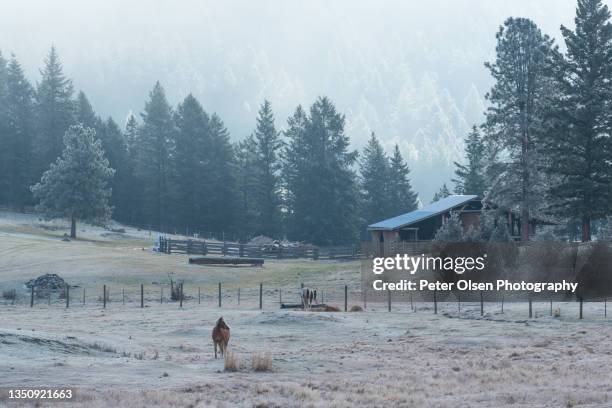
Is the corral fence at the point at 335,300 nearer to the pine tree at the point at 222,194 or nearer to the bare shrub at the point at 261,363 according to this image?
the bare shrub at the point at 261,363

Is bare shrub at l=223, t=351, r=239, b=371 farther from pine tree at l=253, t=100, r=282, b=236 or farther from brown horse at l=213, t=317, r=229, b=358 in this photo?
pine tree at l=253, t=100, r=282, b=236

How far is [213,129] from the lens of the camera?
11619 cm

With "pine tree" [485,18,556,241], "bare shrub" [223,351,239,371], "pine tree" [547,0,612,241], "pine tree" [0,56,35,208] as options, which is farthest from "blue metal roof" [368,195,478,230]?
"bare shrub" [223,351,239,371]

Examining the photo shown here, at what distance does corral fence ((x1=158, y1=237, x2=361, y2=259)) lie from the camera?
8181cm

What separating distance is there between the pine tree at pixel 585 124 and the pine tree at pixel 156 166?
204ft

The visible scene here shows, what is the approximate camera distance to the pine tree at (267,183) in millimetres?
111562

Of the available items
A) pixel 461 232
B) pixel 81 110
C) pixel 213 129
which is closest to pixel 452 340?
pixel 461 232

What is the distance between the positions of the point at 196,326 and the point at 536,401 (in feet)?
63.7

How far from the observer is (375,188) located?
11569 centimetres

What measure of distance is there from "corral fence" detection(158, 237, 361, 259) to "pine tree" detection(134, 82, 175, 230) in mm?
28688

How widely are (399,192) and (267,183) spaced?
17.8 metres

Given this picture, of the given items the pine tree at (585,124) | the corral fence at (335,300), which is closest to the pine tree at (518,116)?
the pine tree at (585,124)

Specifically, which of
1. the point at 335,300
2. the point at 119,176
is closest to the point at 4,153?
the point at 119,176

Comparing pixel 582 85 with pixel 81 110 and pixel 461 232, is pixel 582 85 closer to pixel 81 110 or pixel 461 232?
pixel 461 232
